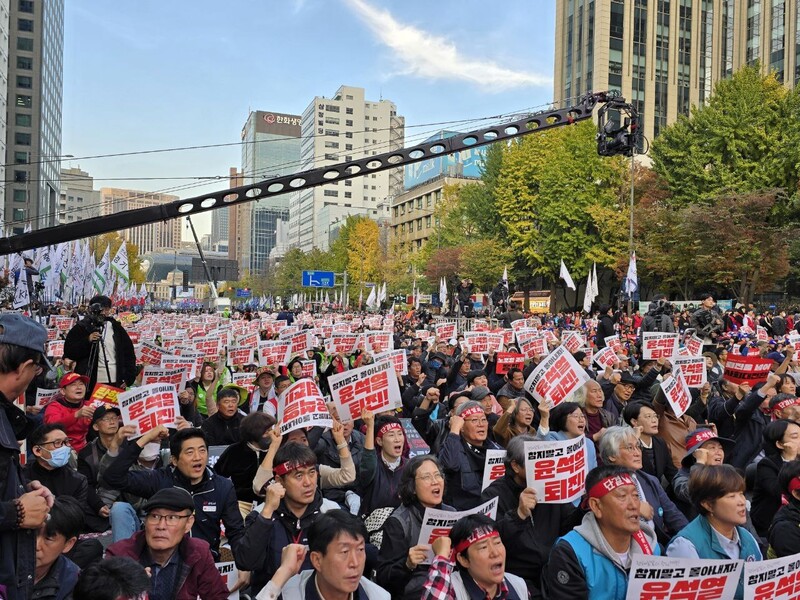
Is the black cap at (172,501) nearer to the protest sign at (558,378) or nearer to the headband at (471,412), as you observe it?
the headband at (471,412)

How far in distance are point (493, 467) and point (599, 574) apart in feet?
5.49

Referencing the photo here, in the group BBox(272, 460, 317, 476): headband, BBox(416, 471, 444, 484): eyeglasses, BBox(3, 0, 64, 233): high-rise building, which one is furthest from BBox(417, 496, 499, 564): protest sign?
BBox(3, 0, 64, 233): high-rise building

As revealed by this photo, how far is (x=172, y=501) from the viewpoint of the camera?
12.2 ft

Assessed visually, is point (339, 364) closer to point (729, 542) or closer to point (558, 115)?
point (558, 115)

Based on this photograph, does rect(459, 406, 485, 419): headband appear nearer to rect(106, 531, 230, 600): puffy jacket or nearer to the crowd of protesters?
the crowd of protesters

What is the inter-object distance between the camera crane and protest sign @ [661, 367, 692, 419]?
5.80 m

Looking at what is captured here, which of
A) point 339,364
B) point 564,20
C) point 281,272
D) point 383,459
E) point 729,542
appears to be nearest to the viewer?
point 729,542

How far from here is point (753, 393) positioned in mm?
6965

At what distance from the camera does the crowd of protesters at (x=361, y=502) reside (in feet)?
10.9

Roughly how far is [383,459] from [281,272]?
4100 inches

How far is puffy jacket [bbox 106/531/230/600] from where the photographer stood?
3.67 meters

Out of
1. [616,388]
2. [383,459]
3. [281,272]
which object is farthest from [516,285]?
[281,272]

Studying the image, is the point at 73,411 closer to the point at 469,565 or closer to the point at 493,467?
the point at 493,467

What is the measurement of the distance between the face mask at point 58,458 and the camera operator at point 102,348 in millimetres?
4272
